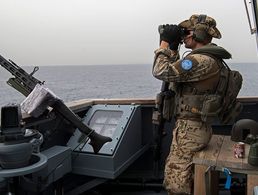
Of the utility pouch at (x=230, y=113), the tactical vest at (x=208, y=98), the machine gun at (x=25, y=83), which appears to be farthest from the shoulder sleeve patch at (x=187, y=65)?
the machine gun at (x=25, y=83)

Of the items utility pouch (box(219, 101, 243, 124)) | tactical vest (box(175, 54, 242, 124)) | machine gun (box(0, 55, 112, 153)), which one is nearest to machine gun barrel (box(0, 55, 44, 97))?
machine gun (box(0, 55, 112, 153))

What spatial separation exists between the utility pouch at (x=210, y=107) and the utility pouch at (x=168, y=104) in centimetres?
29

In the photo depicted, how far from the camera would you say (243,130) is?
3244 mm

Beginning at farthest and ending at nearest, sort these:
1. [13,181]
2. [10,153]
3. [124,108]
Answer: [124,108]
[13,181]
[10,153]

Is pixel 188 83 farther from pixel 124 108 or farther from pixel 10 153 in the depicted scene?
pixel 10 153

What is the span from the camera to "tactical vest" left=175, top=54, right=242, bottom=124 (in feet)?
8.99

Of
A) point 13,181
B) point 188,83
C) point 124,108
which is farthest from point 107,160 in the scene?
point 13,181

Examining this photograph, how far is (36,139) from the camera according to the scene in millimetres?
2213

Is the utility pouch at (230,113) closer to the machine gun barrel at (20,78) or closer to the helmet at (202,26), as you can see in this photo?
the helmet at (202,26)

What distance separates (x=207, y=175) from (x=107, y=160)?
1.07 m

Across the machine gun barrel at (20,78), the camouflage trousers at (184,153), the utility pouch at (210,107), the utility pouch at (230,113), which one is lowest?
the camouflage trousers at (184,153)

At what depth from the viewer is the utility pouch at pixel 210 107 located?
272cm

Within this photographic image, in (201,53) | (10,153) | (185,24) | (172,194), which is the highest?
(185,24)

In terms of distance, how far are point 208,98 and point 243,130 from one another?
686 mm
